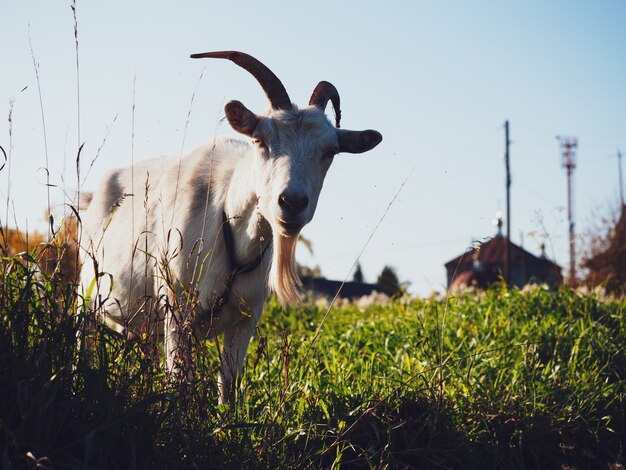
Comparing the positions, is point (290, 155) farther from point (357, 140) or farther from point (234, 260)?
point (234, 260)

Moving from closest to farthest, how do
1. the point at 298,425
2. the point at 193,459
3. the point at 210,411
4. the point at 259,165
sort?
the point at 193,459, the point at 210,411, the point at 298,425, the point at 259,165

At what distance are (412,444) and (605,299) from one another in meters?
4.75

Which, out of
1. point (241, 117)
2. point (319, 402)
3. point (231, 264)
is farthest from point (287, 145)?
point (319, 402)

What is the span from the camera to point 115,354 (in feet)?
9.01

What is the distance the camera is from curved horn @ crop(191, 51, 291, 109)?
438cm

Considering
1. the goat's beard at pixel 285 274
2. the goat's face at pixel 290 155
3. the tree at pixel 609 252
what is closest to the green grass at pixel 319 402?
the goat's beard at pixel 285 274

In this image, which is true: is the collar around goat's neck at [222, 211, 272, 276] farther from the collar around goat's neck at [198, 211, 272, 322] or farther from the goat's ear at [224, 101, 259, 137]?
the goat's ear at [224, 101, 259, 137]

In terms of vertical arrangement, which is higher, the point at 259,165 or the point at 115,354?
the point at 259,165

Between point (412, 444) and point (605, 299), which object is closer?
point (412, 444)

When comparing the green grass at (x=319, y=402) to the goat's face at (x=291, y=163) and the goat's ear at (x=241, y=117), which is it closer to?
the goat's face at (x=291, y=163)

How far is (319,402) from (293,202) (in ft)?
3.35

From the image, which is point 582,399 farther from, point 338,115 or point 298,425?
point 338,115

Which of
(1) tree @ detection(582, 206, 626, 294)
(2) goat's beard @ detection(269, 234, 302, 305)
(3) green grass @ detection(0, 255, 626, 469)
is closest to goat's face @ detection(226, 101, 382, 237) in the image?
(2) goat's beard @ detection(269, 234, 302, 305)

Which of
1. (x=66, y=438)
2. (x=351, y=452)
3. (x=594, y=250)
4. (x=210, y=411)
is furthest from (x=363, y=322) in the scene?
(x=594, y=250)
